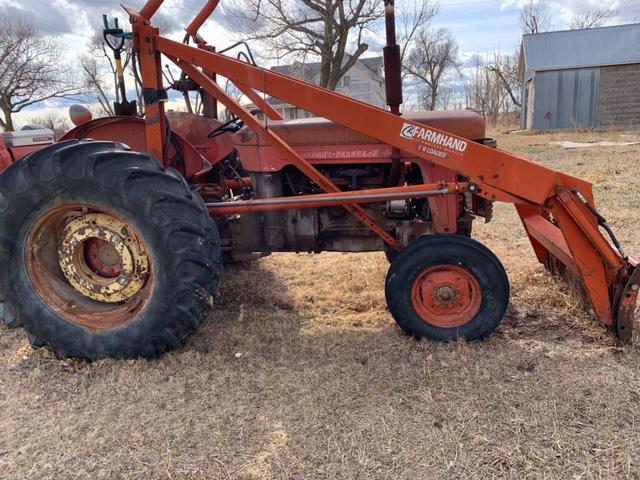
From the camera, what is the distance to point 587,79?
21797 millimetres

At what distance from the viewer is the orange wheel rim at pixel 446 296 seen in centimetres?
314

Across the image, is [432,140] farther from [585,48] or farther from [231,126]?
[585,48]

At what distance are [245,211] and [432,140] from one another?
1260 millimetres

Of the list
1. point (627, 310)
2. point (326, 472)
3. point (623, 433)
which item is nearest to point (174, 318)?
point (326, 472)

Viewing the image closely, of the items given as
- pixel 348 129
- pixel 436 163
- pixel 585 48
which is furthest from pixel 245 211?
pixel 585 48

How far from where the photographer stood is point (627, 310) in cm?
292

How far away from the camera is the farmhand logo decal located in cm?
306

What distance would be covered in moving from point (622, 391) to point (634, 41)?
24353 mm

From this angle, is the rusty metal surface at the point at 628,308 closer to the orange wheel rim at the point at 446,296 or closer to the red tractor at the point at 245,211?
the red tractor at the point at 245,211

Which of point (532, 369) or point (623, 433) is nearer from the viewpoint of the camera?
point (623, 433)

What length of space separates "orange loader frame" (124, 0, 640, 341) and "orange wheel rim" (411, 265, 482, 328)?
0.50 m

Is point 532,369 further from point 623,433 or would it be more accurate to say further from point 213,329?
point 213,329

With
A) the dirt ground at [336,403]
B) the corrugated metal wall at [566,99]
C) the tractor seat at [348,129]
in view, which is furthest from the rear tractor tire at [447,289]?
the corrugated metal wall at [566,99]

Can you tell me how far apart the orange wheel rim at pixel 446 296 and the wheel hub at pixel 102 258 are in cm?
170
